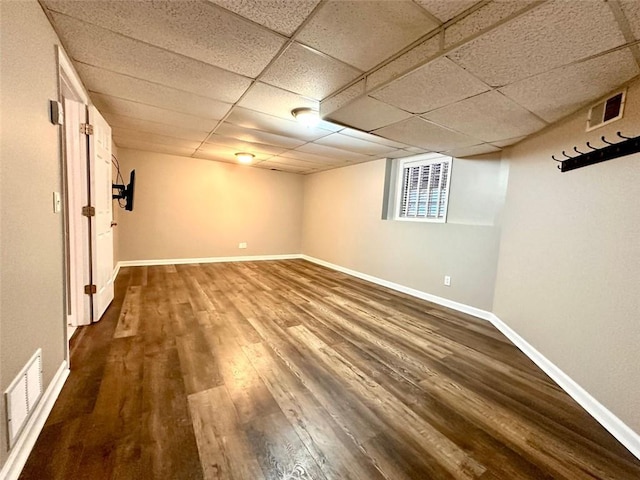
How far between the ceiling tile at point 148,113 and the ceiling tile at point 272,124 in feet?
1.23

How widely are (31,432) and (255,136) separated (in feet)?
11.4

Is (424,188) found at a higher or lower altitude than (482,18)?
lower

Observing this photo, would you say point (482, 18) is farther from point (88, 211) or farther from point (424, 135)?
point (88, 211)

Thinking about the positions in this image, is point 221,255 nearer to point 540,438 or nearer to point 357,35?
point 357,35

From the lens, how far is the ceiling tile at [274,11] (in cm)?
137

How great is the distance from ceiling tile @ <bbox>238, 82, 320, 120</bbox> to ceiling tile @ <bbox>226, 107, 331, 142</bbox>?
165 mm

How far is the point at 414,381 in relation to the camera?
200 centimetres

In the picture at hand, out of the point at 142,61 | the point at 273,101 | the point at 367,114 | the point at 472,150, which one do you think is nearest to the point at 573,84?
the point at 367,114

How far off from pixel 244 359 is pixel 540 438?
6.54 feet

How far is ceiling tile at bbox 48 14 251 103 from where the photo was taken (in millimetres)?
1683

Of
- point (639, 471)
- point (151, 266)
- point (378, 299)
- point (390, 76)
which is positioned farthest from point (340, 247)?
point (639, 471)

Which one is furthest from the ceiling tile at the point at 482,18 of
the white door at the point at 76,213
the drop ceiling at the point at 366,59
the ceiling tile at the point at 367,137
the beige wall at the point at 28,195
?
the white door at the point at 76,213

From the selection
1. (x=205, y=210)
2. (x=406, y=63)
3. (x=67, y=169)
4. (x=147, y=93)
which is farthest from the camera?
(x=205, y=210)

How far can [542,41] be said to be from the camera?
1.35 m
